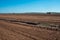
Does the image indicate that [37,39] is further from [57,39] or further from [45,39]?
[57,39]

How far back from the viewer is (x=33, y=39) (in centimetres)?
1156

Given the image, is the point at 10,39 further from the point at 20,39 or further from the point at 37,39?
the point at 37,39

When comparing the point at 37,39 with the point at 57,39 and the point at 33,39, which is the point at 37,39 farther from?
the point at 57,39

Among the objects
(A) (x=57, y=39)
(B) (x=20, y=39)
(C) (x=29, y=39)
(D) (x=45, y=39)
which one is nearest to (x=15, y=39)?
(B) (x=20, y=39)

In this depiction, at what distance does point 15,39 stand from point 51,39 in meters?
3.19

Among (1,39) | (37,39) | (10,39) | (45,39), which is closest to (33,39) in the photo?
(37,39)

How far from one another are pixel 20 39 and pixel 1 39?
1728mm

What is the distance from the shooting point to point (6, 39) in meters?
11.7

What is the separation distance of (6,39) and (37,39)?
9.12ft

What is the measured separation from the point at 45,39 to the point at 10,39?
3.13 meters

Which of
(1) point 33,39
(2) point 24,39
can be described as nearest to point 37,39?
(1) point 33,39

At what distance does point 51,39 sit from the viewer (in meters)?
11.5

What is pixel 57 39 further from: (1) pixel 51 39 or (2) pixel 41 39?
(2) pixel 41 39

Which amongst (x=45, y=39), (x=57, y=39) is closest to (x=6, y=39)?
(x=45, y=39)
